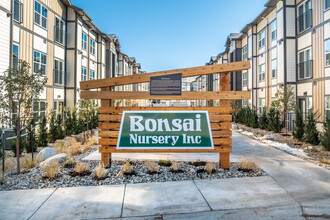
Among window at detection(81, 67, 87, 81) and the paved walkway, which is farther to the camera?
window at detection(81, 67, 87, 81)

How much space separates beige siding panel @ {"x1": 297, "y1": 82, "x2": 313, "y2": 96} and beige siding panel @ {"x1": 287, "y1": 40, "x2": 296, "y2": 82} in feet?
2.60

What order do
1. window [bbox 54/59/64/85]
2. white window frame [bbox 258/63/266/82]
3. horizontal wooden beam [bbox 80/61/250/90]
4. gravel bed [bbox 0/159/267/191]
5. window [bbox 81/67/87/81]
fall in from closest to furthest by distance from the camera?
gravel bed [bbox 0/159/267/191]
horizontal wooden beam [bbox 80/61/250/90]
window [bbox 54/59/64/85]
window [bbox 81/67/87/81]
white window frame [bbox 258/63/266/82]

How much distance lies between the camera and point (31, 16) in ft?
48.9

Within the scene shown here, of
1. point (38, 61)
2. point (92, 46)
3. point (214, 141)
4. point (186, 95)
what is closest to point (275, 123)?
point (214, 141)

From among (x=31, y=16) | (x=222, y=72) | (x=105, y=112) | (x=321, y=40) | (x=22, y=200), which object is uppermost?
(x=31, y=16)

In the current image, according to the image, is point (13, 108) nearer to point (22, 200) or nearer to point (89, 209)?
point (22, 200)

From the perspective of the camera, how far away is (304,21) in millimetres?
16297

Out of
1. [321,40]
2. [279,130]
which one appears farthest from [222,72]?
[321,40]

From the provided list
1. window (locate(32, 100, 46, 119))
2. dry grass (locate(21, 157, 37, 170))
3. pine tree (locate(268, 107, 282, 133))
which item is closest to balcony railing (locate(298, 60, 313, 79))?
pine tree (locate(268, 107, 282, 133))

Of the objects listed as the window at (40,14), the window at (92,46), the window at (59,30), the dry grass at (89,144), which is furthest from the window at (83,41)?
the dry grass at (89,144)

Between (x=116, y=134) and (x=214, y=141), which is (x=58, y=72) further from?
(x=214, y=141)

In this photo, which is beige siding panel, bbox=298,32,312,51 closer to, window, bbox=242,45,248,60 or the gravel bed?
window, bbox=242,45,248,60

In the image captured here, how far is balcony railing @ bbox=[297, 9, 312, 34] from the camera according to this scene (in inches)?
618

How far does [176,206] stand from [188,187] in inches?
38.0
